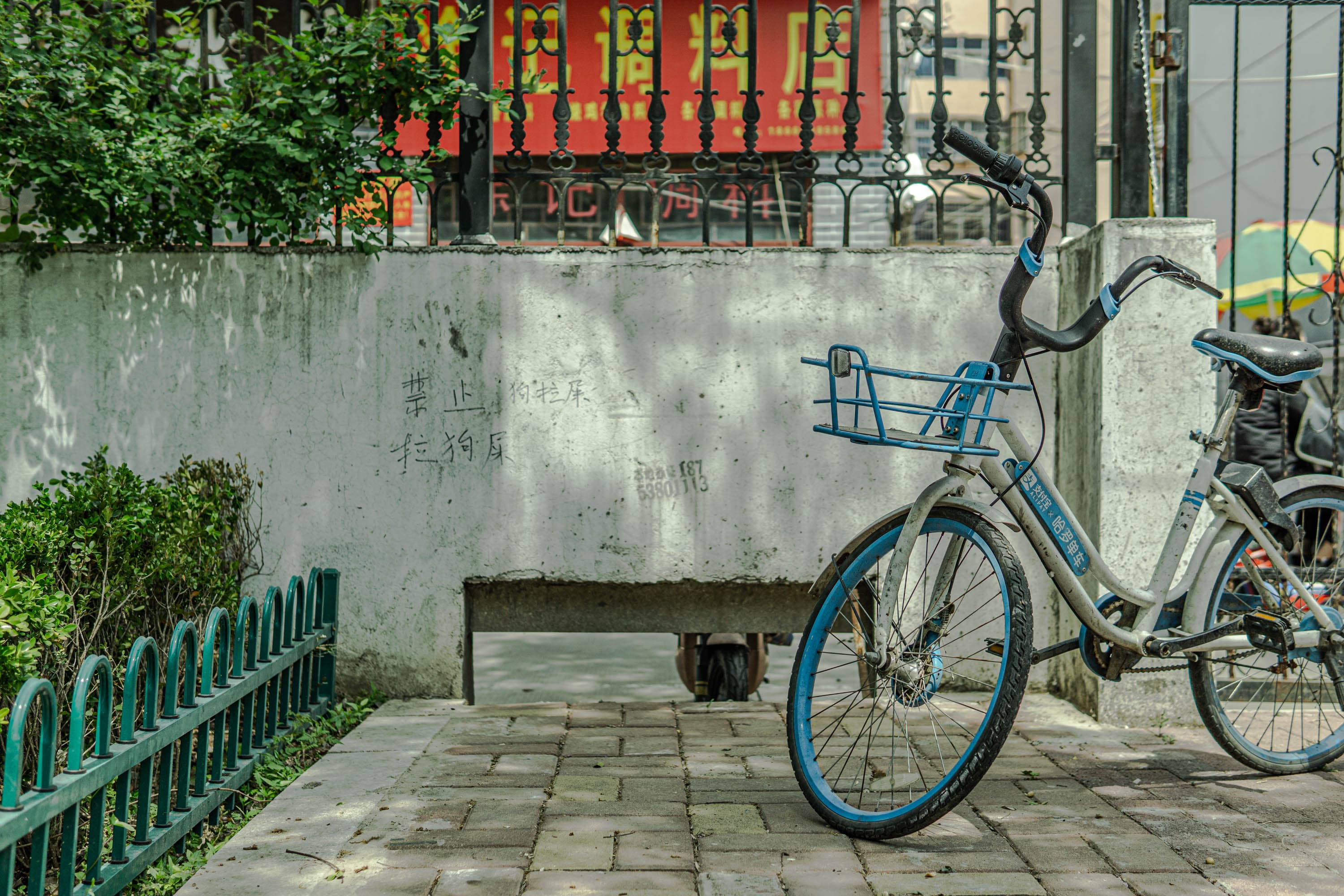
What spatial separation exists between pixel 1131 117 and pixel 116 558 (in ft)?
13.2

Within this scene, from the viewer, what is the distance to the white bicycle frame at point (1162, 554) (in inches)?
123

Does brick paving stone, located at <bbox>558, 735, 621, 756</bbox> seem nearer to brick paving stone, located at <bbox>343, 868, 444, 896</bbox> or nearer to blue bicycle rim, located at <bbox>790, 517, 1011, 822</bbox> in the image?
blue bicycle rim, located at <bbox>790, 517, 1011, 822</bbox>

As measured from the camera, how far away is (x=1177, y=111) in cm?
447

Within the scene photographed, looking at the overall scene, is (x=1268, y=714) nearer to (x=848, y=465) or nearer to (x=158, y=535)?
(x=848, y=465)

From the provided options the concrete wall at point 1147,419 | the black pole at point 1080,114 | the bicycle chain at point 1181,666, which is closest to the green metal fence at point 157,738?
the bicycle chain at point 1181,666

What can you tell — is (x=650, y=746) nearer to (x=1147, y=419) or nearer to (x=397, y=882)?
(x=397, y=882)

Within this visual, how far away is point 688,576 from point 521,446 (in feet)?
2.81

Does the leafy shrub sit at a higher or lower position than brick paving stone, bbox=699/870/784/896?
higher

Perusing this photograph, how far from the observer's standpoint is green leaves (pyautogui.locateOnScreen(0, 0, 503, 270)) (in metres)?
4.33

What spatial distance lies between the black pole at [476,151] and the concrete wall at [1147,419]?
244cm

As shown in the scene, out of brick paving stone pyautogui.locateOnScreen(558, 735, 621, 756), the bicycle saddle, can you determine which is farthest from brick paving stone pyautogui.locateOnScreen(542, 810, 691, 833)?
the bicycle saddle

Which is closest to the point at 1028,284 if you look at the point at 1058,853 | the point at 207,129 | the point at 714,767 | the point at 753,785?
the point at 1058,853

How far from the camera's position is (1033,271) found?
121 inches

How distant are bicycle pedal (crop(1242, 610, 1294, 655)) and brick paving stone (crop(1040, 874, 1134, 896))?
113 centimetres
